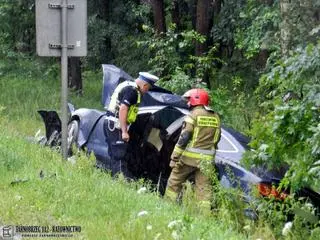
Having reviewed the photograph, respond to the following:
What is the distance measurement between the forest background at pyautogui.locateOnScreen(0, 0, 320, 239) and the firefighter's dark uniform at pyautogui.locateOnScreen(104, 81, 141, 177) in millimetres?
1523

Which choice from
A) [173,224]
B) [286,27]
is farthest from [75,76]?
[173,224]

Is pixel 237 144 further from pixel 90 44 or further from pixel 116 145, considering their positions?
pixel 90 44

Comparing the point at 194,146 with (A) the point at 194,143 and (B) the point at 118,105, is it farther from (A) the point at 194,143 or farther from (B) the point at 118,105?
(B) the point at 118,105

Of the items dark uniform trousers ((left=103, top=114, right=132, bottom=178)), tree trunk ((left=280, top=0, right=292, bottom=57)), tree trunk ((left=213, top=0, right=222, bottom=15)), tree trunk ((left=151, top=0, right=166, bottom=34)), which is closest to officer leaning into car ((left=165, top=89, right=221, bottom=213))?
dark uniform trousers ((left=103, top=114, right=132, bottom=178))

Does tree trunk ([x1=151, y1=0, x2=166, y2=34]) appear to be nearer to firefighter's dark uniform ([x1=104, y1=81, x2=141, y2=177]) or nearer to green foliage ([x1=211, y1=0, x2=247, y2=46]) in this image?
green foliage ([x1=211, y1=0, x2=247, y2=46])

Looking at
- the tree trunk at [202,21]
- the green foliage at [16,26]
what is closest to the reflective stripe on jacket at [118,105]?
the tree trunk at [202,21]

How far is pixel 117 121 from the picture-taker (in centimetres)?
945

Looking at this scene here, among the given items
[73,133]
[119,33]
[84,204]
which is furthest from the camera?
[119,33]

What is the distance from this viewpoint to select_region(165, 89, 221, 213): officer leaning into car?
8.59 meters

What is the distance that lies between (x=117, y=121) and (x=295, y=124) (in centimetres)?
317

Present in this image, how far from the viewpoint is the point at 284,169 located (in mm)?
8023

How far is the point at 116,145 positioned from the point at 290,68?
3.24m

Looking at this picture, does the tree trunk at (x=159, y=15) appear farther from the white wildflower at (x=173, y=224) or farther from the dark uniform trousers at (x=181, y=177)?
the white wildflower at (x=173, y=224)

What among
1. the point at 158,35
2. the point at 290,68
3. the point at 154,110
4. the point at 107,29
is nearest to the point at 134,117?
the point at 154,110
